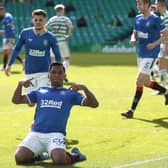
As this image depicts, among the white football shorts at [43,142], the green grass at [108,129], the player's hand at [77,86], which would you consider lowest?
the green grass at [108,129]

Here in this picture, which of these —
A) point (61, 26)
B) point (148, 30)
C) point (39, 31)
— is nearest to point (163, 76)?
point (61, 26)

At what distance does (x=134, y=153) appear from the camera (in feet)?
31.7

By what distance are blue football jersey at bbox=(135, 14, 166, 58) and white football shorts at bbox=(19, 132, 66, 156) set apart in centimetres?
480

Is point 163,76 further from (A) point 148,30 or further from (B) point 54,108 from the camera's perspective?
(B) point 54,108

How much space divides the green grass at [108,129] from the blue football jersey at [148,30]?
1.27m

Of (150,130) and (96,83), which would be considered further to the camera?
(96,83)

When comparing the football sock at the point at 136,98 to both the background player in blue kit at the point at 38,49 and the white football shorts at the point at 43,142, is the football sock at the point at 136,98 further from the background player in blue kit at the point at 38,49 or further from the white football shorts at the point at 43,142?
the white football shorts at the point at 43,142

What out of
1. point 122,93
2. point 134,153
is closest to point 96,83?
point 122,93

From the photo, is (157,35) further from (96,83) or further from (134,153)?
(96,83)

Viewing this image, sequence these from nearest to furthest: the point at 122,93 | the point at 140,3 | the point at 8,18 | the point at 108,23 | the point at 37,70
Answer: the point at 37,70, the point at 140,3, the point at 122,93, the point at 8,18, the point at 108,23

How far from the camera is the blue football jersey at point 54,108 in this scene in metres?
9.09

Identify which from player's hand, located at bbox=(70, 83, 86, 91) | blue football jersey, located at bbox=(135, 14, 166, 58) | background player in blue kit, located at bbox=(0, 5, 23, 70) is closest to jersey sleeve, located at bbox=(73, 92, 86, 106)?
player's hand, located at bbox=(70, 83, 86, 91)

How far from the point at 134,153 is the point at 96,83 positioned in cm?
1036

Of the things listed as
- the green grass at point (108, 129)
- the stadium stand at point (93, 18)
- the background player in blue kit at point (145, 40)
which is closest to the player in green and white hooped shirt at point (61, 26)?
the green grass at point (108, 129)
